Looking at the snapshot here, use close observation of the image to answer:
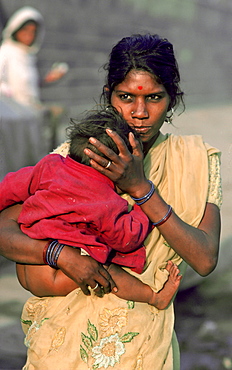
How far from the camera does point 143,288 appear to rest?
218cm

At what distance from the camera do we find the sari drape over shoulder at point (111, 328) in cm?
218

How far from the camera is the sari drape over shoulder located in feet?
7.14

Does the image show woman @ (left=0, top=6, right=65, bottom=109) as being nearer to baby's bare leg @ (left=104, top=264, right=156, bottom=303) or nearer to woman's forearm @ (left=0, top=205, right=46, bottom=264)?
woman's forearm @ (left=0, top=205, right=46, bottom=264)

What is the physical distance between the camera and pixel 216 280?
5.78 metres

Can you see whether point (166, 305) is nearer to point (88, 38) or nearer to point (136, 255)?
point (136, 255)

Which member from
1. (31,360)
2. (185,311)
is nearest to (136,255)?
(31,360)

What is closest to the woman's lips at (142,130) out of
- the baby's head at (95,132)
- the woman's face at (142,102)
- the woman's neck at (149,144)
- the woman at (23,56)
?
the woman's face at (142,102)

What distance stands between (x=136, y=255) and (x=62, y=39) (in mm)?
6435

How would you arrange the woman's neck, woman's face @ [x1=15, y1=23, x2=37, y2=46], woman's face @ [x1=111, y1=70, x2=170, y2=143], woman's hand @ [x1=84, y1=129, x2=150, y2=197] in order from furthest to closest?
1. woman's face @ [x1=15, y1=23, x2=37, y2=46]
2. the woman's neck
3. woman's face @ [x1=111, y1=70, x2=170, y2=143]
4. woman's hand @ [x1=84, y1=129, x2=150, y2=197]

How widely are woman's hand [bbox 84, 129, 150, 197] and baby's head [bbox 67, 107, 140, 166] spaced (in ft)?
0.13

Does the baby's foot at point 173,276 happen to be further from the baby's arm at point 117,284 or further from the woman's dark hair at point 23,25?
the woman's dark hair at point 23,25

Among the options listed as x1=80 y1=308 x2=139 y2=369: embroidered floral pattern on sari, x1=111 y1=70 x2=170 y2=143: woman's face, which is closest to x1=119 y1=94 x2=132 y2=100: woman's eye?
x1=111 y1=70 x2=170 y2=143: woman's face

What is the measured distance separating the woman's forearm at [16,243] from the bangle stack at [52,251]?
0.02 meters

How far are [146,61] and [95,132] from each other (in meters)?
0.50
